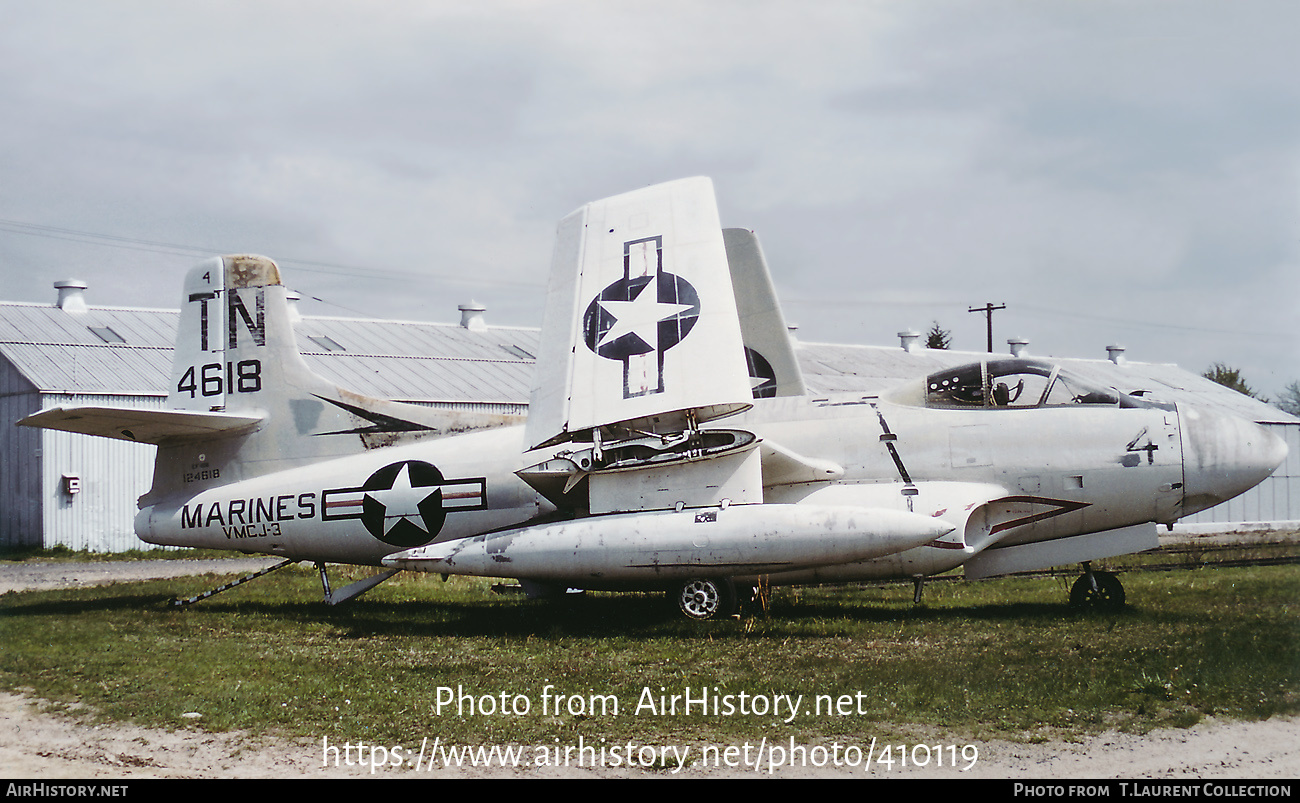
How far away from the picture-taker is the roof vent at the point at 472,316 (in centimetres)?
3259

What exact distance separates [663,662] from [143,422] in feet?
22.9

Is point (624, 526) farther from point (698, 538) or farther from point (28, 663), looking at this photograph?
point (28, 663)

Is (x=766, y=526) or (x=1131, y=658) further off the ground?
(x=766, y=526)

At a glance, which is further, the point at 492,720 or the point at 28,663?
the point at 28,663

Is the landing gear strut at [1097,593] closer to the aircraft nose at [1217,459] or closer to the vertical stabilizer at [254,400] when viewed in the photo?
the aircraft nose at [1217,459]

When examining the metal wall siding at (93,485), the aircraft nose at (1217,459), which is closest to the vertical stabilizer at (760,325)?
the aircraft nose at (1217,459)

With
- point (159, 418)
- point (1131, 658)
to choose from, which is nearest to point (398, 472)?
point (159, 418)

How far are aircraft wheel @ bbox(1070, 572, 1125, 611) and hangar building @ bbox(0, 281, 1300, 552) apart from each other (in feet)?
29.7

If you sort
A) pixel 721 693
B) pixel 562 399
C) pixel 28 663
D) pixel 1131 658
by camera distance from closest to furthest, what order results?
pixel 721 693 → pixel 1131 658 → pixel 28 663 → pixel 562 399

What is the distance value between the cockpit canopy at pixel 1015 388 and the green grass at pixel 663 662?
7.25 feet

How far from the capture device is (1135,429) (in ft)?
33.8

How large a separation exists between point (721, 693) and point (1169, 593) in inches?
307

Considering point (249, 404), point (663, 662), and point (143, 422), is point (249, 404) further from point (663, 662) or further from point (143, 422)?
point (663, 662)

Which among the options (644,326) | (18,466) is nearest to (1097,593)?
(644,326)
